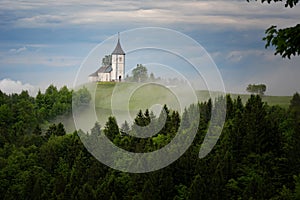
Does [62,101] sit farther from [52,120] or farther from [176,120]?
[176,120]

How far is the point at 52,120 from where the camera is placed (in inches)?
6806

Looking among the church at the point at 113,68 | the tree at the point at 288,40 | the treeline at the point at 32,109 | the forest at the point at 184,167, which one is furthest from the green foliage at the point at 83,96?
the tree at the point at 288,40

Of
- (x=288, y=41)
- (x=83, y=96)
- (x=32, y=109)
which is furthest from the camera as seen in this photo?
(x=32, y=109)

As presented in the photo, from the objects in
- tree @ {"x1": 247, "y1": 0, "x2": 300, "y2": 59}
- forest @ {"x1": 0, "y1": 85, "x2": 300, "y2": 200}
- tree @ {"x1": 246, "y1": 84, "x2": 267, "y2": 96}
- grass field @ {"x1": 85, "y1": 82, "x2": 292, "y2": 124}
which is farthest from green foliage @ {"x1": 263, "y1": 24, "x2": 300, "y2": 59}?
tree @ {"x1": 246, "y1": 84, "x2": 267, "y2": 96}

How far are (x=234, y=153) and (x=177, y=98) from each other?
34.3 m

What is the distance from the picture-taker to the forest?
62562 millimetres

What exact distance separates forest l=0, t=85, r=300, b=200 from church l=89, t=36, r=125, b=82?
37.6 metres

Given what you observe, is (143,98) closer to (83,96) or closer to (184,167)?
(184,167)

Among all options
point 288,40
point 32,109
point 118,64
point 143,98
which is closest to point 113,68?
point 118,64

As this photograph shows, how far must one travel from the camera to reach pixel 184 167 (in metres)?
70.3

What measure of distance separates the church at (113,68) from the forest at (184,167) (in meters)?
37.6

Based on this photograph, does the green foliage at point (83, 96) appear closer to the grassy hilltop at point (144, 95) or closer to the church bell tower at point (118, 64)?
the church bell tower at point (118, 64)

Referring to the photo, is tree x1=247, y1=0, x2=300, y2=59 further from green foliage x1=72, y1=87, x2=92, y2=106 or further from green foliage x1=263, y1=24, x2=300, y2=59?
green foliage x1=72, y1=87, x2=92, y2=106

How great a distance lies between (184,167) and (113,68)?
3341 inches
